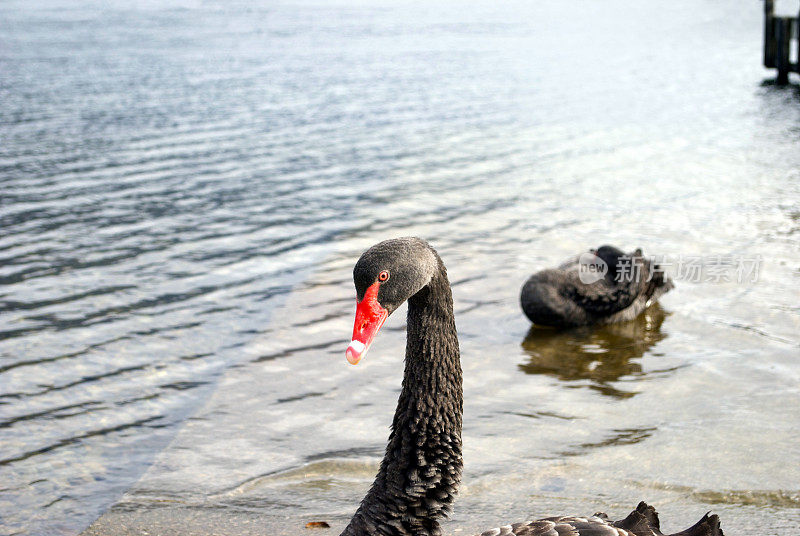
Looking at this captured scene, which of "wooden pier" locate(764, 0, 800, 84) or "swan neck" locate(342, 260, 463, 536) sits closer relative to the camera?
"swan neck" locate(342, 260, 463, 536)

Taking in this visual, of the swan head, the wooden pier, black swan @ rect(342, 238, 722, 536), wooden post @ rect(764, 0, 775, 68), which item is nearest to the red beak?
the swan head

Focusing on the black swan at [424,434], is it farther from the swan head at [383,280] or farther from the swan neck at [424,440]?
the swan head at [383,280]

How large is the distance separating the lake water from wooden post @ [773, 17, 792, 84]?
0.74 m

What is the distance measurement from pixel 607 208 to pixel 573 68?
13.7m

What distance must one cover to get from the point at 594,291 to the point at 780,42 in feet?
51.3

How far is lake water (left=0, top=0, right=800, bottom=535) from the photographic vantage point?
17.2ft

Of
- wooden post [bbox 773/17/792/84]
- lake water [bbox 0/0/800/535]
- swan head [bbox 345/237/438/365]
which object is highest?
wooden post [bbox 773/17/792/84]

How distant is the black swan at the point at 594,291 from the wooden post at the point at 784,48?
14.5 m

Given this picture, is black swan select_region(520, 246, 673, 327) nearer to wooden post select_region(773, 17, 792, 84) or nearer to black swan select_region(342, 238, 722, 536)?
black swan select_region(342, 238, 722, 536)

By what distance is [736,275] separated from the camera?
8.32m

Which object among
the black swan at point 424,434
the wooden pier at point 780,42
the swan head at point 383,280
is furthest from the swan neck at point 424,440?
the wooden pier at point 780,42

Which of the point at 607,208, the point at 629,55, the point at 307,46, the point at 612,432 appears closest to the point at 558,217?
the point at 607,208

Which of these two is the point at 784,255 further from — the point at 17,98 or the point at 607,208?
the point at 17,98

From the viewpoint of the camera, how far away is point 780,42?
65.6ft
